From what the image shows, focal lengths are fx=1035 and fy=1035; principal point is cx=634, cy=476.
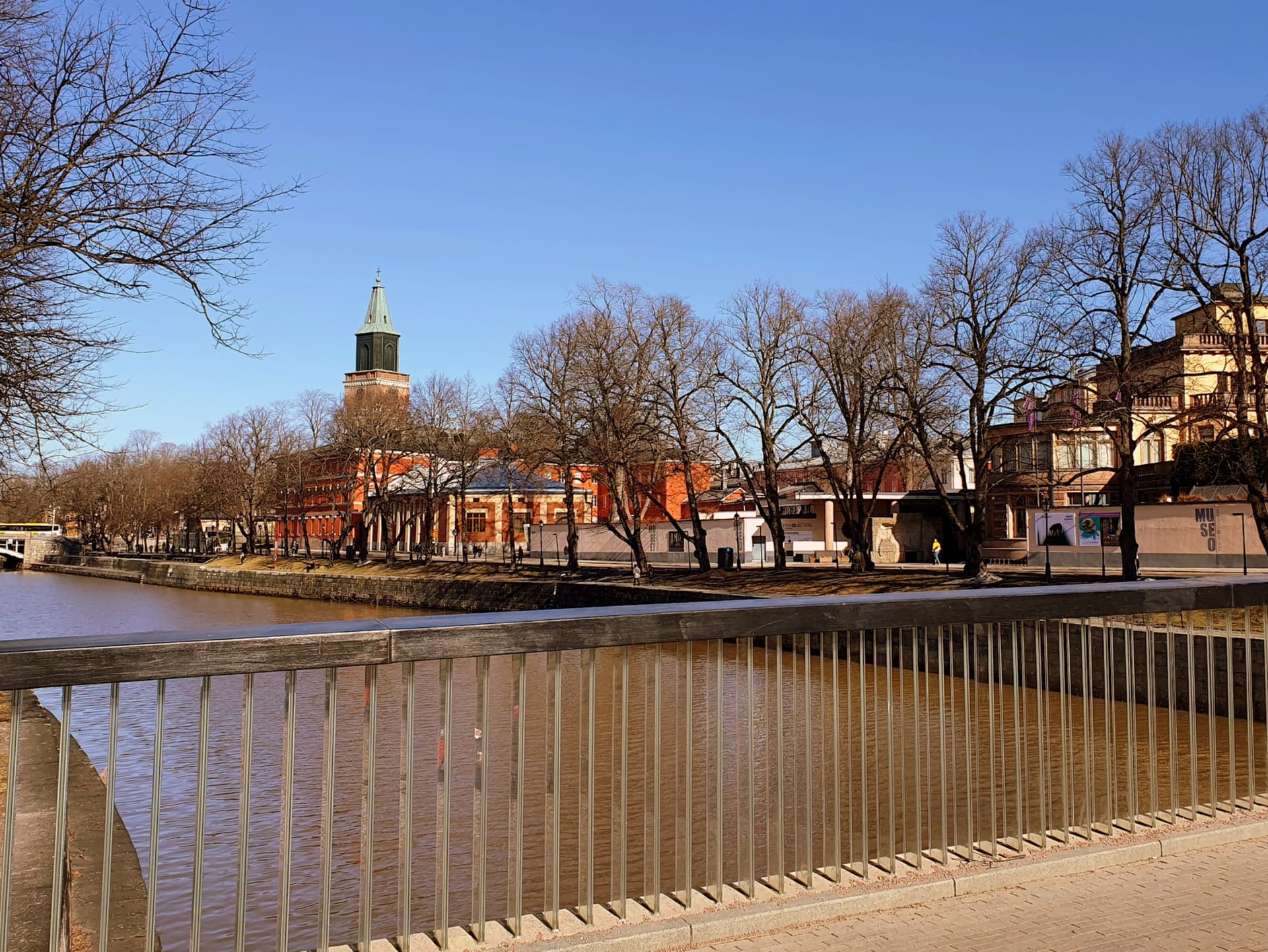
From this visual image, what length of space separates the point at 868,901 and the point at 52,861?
3.63 meters

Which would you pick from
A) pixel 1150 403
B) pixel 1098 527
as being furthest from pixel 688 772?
pixel 1150 403

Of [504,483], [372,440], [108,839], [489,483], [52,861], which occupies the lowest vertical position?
[52,861]

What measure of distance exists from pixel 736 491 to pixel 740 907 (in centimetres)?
5958

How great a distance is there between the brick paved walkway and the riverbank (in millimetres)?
2897

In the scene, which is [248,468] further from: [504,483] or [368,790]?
[368,790]

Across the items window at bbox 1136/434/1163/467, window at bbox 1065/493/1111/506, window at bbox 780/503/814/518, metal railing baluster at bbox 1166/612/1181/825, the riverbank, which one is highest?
window at bbox 1136/434/1163/467

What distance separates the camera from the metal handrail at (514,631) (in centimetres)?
336

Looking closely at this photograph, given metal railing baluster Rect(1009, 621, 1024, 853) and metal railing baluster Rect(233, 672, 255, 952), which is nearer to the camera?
metal railing baluster Rect(233, 672, 255, 952)

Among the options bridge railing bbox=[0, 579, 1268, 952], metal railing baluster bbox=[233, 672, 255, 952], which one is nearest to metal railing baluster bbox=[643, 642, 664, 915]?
bridge railing bbox=[0, 579, 1268, 952]

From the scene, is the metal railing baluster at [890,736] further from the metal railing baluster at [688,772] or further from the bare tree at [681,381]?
the bare tree at [681,381]

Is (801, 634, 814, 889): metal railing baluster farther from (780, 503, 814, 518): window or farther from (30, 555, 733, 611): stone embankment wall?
(780, 503, 814, 518): window

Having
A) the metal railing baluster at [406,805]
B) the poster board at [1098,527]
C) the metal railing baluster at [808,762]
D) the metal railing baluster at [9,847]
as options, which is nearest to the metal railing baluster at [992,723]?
the metal railing baluster at [808,762]

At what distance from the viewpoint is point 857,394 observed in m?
34.9

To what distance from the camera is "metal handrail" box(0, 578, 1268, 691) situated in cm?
336
